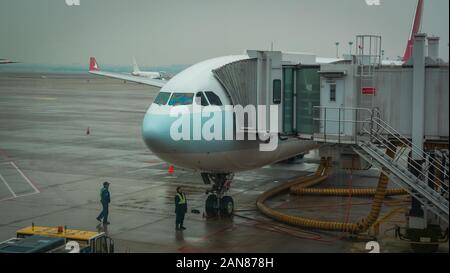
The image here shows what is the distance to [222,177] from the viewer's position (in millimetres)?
20156

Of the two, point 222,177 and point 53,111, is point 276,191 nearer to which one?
point 222,177

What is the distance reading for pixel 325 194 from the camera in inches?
930

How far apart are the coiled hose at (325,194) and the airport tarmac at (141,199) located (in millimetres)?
290

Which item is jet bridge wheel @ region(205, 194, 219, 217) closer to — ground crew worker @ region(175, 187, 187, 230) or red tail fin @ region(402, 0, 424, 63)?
ground crew worker @ region(175, 187, 187, 230)

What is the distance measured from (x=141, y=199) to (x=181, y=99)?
218 inches

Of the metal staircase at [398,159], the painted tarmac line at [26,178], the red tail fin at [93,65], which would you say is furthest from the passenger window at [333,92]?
the red tail fin at [93,65]

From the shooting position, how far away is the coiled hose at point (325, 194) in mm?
16844

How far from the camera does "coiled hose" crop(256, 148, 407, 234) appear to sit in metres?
16.8

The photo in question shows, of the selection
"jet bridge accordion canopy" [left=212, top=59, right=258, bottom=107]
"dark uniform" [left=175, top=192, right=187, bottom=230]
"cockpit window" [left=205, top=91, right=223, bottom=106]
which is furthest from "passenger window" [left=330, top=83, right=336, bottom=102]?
"dark uniform" [left=175, top=192, right=187, bottom=230]

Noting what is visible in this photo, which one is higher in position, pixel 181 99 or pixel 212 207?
pixel 181 99

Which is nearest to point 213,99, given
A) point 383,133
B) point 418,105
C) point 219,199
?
point 219,199

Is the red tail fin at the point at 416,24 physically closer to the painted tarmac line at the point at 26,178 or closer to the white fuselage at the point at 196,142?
the white fuselage at the point at 196,142

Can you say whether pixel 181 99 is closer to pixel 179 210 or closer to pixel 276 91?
pixel 276 91
